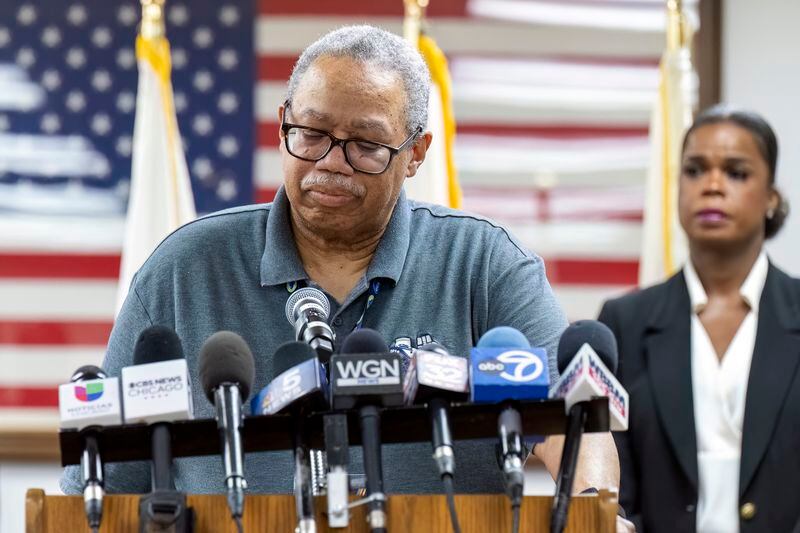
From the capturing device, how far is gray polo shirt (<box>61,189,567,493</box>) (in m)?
2.22

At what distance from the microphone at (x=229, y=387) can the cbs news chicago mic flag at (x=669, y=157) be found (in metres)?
3.55

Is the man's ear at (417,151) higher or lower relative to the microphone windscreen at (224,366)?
higher

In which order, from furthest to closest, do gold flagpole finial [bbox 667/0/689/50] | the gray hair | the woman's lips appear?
gold flagpole finial [bbox 667/0/689/50]
the woman's lips
the gray hair

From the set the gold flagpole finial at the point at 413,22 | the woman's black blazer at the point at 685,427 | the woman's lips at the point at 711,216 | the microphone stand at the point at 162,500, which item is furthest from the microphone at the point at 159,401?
the gold flagpole finial at the point at 413,22

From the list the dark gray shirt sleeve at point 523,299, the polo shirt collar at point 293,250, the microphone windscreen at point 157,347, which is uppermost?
the polo shirt collar at point 293,250

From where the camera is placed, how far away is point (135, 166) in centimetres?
498

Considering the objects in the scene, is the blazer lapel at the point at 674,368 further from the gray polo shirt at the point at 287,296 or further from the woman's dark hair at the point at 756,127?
the gray polo shirt at the point at 287,296

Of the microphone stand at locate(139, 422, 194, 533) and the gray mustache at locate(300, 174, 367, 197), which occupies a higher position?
the gray mustache at locate(300, 174, 367, 197)

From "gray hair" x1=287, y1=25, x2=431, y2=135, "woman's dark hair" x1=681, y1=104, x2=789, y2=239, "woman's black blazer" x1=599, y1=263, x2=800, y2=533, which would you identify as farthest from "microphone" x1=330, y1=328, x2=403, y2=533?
"woman's dark hair" x1=681, y1=104, x2=789, y2=239

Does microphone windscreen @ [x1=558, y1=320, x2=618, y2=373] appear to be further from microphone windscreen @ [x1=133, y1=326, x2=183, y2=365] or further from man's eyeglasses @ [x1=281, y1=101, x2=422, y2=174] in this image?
man's eyeglasses @ [x1=281, y1=101, x2=422, y2=174]

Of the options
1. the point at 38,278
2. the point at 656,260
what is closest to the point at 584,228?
the point at 656,260

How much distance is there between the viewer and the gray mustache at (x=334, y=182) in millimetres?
2240

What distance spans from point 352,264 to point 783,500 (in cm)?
168

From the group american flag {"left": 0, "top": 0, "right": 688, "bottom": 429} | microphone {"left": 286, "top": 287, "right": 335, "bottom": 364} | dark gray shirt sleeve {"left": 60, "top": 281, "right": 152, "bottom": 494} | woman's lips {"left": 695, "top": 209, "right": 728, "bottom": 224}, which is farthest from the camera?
american flag {"left": 0, "top": 0, "right": 688, "bottom": 429}
